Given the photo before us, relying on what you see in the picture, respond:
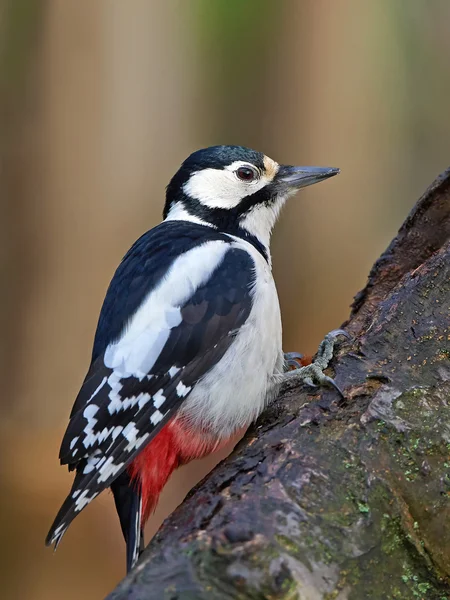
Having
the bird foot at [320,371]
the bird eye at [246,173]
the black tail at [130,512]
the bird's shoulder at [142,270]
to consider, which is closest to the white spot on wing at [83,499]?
the black tail at [130,512]

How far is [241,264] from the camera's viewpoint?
1.68 metres

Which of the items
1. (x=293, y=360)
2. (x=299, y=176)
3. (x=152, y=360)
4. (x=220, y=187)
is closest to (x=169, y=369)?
(x=152, y=360)

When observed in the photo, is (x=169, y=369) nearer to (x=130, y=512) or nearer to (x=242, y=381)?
(x=242, y=381)

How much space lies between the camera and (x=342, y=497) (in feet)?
3.45

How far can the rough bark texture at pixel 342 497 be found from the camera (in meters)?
0.91

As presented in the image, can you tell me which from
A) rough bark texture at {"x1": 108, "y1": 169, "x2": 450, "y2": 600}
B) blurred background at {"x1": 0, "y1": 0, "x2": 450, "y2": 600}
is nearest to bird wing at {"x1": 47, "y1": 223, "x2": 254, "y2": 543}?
rough bark texture at {"x1": 108, "y1": 169, "x2": 450, "y2": 600}

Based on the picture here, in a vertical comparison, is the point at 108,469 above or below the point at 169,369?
below

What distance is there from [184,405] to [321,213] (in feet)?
9.61

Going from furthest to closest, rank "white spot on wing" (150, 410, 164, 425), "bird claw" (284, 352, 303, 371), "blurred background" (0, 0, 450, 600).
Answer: "blurred background" (0, 0, 450, 600)
"bird claw" (284, 352, 303, 371)
"white spot on wing" (150, 410, 164, 425)

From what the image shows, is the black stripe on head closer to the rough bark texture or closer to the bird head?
the bird head

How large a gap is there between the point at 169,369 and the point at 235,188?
0.69 meters

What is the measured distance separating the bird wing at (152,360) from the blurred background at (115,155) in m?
2.11

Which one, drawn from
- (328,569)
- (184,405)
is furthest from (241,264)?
(328,569)

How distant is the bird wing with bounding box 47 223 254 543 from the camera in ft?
4.66
